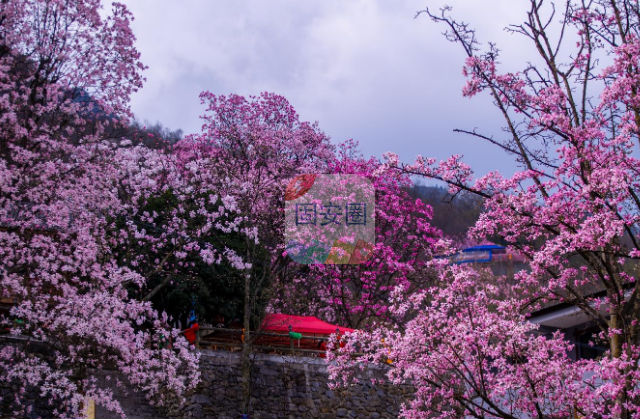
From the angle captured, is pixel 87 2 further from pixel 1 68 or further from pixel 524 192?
pixel 524 192

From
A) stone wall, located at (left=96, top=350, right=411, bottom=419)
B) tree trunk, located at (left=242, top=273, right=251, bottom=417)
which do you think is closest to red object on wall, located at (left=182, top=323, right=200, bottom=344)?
stone wall, located at (left=96, top=350, right=411, bottom=419)

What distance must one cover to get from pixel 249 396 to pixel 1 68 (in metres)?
11.0

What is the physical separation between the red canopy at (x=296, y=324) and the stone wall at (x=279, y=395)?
2.93 feet

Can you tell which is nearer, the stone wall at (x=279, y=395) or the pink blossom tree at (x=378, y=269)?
the stone wall at (x=279, y=395)

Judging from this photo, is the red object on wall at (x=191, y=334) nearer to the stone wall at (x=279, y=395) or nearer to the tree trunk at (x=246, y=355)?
the stone wall at (x=279, y=395)

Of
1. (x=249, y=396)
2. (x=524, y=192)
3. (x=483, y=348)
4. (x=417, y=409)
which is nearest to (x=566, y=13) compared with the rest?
(x=524, y=192)

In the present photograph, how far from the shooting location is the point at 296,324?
19.0 metres

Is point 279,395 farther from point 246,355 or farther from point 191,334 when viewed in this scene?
point 191,334

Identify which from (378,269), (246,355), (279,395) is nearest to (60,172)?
(246,355)

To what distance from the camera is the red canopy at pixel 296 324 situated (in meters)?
18.5

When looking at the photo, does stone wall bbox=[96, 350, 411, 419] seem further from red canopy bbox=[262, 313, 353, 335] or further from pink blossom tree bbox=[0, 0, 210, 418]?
pink blossom tree bbox=[0, 0, 210, 418]
